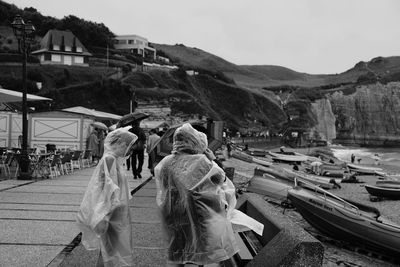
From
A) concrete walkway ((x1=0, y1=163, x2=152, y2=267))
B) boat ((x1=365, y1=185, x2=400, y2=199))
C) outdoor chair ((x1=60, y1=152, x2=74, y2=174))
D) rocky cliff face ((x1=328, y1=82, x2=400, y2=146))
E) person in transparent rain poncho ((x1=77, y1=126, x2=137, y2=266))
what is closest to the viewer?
person in transparent rain poncho ((x1=77, y1=126, x2=137, y2=266))

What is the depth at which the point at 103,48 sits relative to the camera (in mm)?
114438

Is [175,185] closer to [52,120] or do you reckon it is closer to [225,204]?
[225,204]

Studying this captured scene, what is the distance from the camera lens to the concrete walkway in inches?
230

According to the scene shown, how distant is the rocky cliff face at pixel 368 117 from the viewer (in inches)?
4902

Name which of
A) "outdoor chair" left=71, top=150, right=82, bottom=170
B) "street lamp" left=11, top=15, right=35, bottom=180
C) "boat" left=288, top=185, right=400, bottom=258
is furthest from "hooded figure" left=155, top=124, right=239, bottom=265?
"outdoor chair" left=71, top=150, right=82, bottom=170

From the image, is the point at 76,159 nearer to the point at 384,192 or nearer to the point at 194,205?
the point at 384,192

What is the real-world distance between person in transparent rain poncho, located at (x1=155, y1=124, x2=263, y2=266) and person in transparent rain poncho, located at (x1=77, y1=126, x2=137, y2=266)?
46 centimetres

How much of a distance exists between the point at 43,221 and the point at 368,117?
130 meters

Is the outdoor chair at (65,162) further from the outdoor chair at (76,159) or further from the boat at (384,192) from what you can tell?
the boat at (384,192)

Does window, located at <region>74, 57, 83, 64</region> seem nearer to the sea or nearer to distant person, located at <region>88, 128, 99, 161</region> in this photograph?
the sea

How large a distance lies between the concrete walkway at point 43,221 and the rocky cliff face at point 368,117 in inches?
4592

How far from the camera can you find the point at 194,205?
439 centimetres

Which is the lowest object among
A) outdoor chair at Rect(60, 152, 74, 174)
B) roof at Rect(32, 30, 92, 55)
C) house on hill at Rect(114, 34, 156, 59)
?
outdoor chair at Rect(60, 152, 74, 174)

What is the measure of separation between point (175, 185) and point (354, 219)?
6.93m
